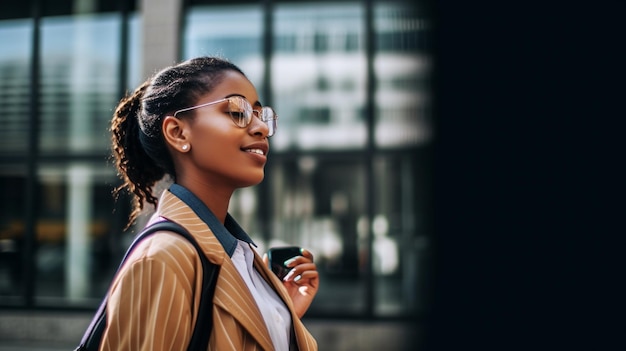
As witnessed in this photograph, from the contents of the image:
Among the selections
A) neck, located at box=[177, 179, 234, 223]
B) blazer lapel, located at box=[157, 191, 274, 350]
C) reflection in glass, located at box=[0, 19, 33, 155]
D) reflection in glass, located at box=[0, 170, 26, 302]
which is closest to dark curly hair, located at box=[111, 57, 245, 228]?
neck, located at box=[177, 179, 234, 223]

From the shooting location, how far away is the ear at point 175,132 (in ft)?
5.52

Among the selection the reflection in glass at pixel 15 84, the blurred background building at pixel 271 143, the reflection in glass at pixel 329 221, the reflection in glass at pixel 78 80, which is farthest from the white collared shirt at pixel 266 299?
the reflection in glass at pixel 15 84

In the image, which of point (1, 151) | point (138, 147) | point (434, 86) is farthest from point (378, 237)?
point (434, 86)

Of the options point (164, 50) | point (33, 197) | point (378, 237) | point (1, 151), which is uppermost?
point (164, 50)

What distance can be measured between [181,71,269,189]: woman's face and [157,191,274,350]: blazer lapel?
0.14 metres

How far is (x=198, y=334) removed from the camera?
4.62 feet

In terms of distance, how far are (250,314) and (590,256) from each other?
90 centimetres

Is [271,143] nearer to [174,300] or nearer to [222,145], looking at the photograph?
[222,145]

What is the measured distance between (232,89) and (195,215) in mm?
375

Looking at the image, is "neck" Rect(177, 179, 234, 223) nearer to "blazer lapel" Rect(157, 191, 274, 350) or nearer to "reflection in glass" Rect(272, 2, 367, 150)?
"blazer lapel" Rect(157, 191, 274, 350)

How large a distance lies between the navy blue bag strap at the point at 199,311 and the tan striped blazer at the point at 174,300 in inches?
0.5

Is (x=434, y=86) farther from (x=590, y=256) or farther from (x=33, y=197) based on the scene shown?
(x=33, y=197)

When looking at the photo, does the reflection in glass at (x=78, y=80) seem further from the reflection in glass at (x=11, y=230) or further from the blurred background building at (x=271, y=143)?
the reflection in glass at (x=11, y=230)

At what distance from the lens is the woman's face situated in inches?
65.9
